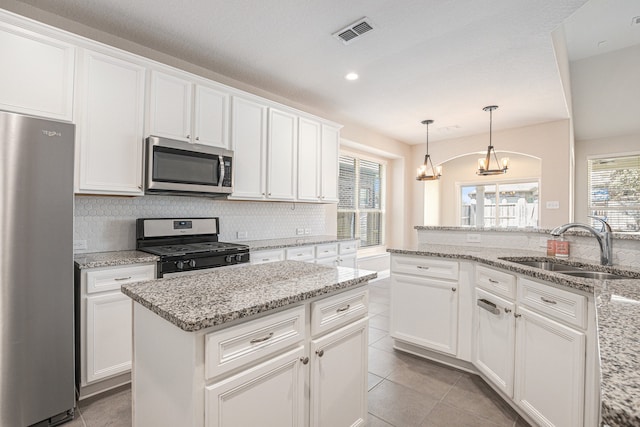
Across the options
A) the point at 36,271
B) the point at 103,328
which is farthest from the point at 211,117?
the point at 103,328

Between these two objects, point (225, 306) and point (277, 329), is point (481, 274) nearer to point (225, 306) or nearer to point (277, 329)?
point (277, 329)

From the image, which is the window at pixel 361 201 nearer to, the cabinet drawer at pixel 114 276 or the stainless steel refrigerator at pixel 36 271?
the cabinet drawer at pixel 114 276

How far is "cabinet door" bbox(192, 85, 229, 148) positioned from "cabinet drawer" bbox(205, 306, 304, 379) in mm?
2278

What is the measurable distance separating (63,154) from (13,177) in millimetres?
269

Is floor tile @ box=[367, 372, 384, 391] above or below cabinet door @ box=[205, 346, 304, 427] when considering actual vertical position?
below

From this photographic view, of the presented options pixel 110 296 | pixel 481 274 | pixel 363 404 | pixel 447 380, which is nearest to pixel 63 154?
pixel 110 296

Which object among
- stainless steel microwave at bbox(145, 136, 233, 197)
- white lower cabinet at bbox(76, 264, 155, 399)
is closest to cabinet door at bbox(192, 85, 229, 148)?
stainless steel microwave at bbox(145, 136, 233, 197)

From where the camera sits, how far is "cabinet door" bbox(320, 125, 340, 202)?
4.34 metres

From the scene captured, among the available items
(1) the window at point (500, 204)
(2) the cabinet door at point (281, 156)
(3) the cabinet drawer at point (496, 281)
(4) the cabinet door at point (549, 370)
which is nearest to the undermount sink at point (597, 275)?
(3) the cabinet drawer at point (496, 281)

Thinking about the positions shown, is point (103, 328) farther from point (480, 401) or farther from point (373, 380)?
point (480, 401)

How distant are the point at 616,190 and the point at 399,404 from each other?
706cm

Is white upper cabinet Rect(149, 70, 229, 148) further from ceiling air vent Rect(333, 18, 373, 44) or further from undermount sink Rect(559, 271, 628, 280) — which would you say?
undermount sink Rect(559, 271, 628, 280)

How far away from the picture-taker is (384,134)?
19.9ft

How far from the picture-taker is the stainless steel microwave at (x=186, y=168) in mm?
2629
